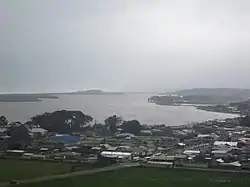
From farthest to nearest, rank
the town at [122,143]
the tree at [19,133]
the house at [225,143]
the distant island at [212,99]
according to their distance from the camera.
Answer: the distant island at [212,99], the tree at [19,133], the house at [225,143], the town at [122,143]

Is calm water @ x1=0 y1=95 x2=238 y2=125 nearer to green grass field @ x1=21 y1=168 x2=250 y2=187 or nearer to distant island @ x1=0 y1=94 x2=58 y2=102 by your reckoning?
distant island @ x1=0 y1=94 x2=58 y2=102

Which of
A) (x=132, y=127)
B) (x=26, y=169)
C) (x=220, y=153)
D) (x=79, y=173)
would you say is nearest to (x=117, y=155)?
(x=79, y=173)

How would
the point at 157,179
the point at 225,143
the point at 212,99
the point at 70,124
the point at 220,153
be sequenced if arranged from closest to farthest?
the point at 157,179
the point at 220,153
the point at 225,143
the point at 70,124
the point at 212,99

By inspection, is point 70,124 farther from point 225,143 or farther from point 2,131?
point 225,143

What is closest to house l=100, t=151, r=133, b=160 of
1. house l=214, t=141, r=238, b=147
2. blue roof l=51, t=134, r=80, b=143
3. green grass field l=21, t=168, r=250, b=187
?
green grass field l=21, t=168, r=250, b=187

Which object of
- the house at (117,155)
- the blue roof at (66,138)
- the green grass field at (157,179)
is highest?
the blue roof at (66,138)

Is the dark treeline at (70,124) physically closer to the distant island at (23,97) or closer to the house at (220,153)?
the distant island at (23,97)

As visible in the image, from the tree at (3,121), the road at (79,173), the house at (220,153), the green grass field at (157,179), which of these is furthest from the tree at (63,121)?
the house at (220,153)
